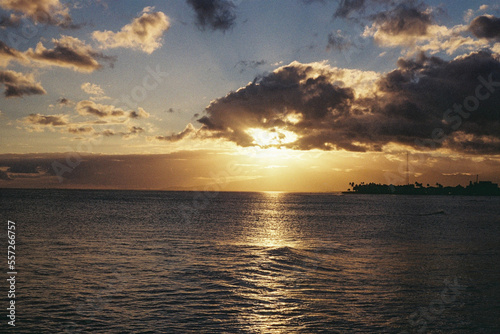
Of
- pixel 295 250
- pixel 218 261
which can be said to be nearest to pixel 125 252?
pixel 218 261

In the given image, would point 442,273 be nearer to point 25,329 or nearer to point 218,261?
point 218,261

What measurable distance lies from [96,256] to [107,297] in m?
16.9

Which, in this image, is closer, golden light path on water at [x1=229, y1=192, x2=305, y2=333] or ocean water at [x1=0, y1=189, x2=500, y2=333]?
ocean water at [x1=0, y1=189, x2=500, y2=333]

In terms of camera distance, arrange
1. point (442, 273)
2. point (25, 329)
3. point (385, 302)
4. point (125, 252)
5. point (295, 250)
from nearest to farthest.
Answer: point (25, 329) < point (385, 302) < point (442, 273) < point (125, 252) < point (295, 250)

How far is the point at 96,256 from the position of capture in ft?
129

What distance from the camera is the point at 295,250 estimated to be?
Answer: 1837 inches

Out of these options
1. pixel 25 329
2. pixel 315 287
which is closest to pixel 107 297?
pixel 25 329

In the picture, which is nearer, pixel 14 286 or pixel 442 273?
pixel 14 286

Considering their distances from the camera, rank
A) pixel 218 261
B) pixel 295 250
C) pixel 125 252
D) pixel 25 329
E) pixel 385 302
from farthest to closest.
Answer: pixel 295 250
pixel 125 252
pixel 218 261
pixel 385 302
pixel 25 329

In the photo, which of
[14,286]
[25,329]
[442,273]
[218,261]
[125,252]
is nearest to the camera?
[25,329]

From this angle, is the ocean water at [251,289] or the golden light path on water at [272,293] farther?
the golden light path on water at [272,293]

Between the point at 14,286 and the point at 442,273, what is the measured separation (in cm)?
3333

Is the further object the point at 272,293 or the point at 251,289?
the point at 251,289

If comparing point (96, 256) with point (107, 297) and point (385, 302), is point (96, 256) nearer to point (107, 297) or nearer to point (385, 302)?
point (107, 297)
